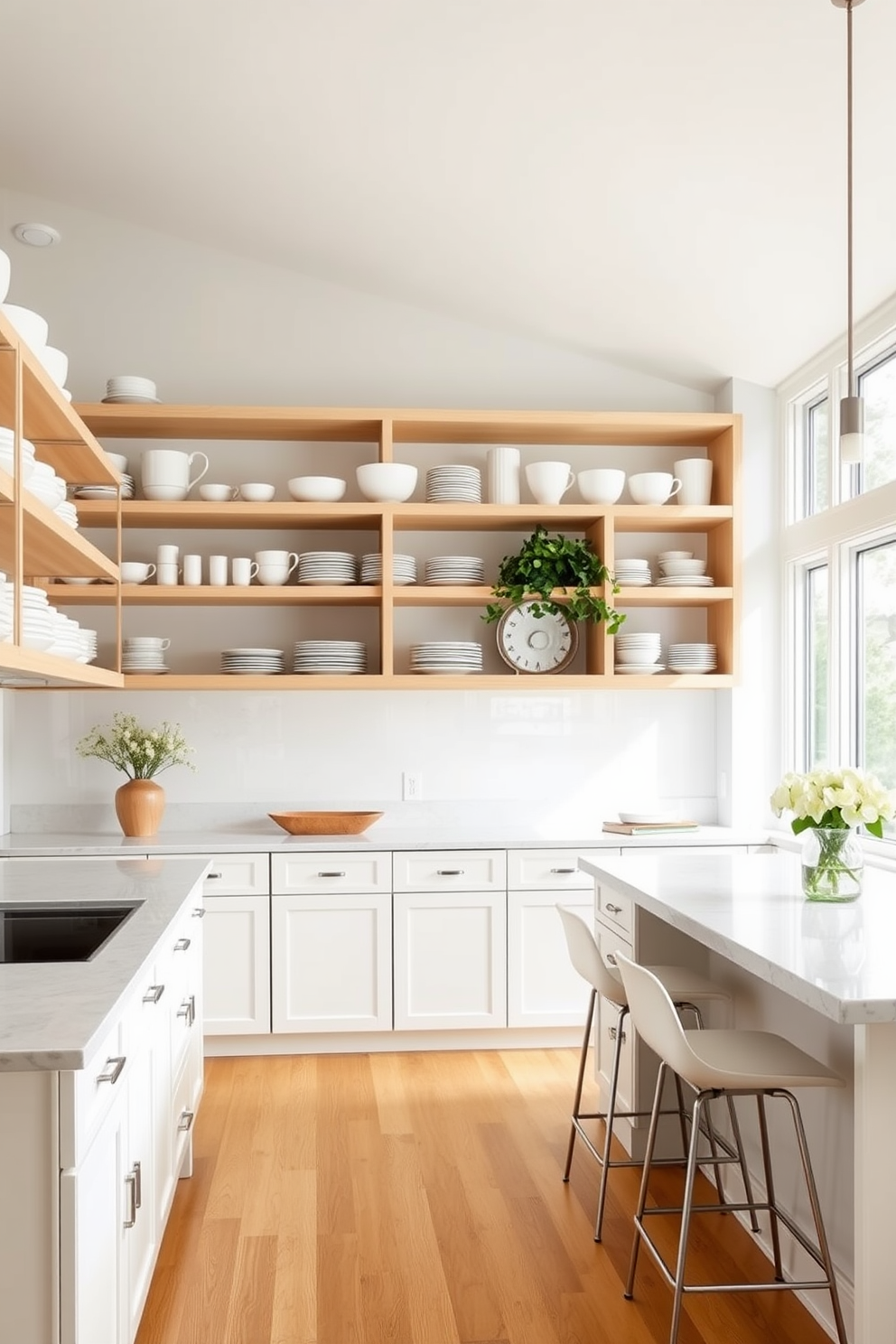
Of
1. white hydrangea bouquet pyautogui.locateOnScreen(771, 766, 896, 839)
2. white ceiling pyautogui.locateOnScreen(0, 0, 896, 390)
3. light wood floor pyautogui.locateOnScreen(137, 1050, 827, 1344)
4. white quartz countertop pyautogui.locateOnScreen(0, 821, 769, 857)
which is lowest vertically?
light wood floor pyautogui.locateOnScreen(137, 1050, 827, 1344)

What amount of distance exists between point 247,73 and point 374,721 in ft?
8.39

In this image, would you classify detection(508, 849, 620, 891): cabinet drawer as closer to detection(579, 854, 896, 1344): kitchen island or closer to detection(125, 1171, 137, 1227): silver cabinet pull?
detection(579, 854, 896, 1344): kitchen island

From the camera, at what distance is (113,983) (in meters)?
2.02

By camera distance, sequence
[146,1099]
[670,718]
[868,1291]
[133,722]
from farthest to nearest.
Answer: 1. [670,718]
2. [133,722]
3. [146,1099]
4. [868,1291]

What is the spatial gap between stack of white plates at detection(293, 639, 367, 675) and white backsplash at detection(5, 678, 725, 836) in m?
0.34

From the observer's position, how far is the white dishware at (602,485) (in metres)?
4.80

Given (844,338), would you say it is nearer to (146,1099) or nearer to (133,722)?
(133,722)

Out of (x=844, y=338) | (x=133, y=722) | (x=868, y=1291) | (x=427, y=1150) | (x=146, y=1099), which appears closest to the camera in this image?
(x=868, y=1291)

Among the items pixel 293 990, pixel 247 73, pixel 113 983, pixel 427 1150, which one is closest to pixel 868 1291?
pixel 113 983

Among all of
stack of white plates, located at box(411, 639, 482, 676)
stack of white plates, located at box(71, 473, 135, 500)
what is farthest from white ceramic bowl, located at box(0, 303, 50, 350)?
stack of white plates, located at box(411, 639, 482, 676)

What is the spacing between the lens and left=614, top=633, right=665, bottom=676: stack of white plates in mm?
4816

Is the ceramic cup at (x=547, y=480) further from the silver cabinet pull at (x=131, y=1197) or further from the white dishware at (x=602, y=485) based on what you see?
the silver cabinet pull at (x=131, y=1197)

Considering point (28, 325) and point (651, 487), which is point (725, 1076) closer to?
point (28, 325)

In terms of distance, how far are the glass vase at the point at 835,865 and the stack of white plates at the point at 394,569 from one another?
93.0 inches
